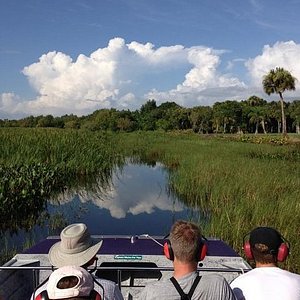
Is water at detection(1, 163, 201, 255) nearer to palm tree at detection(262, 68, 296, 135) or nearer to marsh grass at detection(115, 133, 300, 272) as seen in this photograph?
marsh grass at detection(115, 133, 300, 272)

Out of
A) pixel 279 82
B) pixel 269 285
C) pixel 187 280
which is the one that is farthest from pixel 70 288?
pixel 279 82

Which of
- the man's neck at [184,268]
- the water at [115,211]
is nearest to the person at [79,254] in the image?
the man's neck at [184,268]

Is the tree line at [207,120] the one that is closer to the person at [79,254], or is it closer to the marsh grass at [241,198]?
the marsh grass at [241,198]

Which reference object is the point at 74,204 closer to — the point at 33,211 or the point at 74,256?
the point at 33,211

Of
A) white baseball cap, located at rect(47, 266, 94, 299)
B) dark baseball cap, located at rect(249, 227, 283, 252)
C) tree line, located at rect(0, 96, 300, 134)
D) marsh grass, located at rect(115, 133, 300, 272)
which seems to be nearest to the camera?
white baseball cap, located at rect(47, 266, 94, 299)

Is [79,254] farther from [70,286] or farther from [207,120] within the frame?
[207,120]

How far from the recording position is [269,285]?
8.80 ft

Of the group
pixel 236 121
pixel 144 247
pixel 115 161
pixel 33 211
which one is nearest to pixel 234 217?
pixel 144 247

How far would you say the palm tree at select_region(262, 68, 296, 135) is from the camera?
4450 centimetres

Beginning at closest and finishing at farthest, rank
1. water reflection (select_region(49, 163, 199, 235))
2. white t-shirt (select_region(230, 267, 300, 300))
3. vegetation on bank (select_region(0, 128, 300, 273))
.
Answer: white t-shirt (select_region(230, 267, 300, 300)), vegetation on bank (select_region(0, 128, 300, 273)), water reflection (select_region(49, 163, 199, 235))

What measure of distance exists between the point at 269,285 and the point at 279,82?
1786 inches

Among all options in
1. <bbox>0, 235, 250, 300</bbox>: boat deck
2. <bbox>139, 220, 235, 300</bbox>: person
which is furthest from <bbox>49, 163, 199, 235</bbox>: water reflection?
<bbox>139, 220, 235, 300</bbox>: person

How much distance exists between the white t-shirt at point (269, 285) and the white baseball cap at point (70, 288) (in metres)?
1.23

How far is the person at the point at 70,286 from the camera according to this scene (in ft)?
6.59
